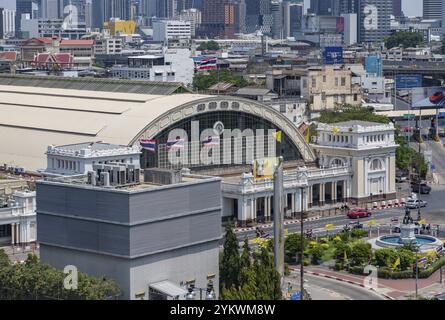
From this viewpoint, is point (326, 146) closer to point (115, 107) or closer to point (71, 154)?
point (115, 107)

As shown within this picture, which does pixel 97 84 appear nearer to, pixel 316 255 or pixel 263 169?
pixel 263 169

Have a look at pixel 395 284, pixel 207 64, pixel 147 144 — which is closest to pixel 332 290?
pixel 395 284

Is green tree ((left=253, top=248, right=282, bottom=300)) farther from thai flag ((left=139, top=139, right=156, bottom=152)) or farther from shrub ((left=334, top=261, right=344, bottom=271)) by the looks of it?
thai flag ((left=139, top=139, right=156, bottom=152))

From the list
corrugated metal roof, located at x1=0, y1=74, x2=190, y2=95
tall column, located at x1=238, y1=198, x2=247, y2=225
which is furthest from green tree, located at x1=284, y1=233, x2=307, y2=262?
corrugated metal roof, located at x1=0, y1=74, x2=190, y2=95

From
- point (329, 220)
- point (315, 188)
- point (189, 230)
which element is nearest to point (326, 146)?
point (315, 188)

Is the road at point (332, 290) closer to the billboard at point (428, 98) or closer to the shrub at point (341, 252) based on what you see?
the shrub at point (341, 252)

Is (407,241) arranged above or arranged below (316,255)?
above

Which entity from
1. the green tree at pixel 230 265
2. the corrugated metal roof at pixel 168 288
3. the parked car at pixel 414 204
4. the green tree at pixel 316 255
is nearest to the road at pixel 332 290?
the green tree at pixel 316 255
